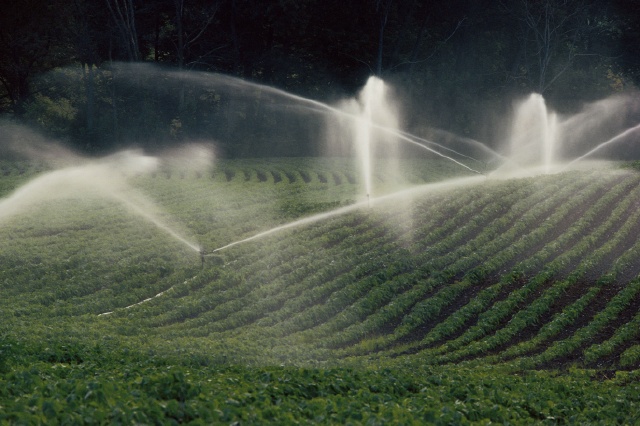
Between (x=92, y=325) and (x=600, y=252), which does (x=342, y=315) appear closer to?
(x=92, y=325)

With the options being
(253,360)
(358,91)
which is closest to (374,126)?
(358,91)

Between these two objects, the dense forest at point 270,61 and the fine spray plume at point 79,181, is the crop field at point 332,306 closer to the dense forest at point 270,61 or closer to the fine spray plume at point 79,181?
the fine spray plume at point 79,181

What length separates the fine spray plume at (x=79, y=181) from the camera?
122 ft

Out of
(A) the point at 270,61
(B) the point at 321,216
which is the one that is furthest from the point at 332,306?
(A) the point at 270,61

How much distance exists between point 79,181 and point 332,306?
97.0ft

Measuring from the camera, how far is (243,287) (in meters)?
24.3

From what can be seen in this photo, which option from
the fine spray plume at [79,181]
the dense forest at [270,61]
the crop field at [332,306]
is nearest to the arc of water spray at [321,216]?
the crop field at [332,306]

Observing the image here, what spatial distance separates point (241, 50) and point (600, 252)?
42728 mm

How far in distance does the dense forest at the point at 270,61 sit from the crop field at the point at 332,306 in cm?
2341

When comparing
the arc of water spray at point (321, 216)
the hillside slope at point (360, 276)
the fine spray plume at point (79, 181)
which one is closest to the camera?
the hillside slope at point (360, 276)

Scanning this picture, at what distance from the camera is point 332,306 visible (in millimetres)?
22547

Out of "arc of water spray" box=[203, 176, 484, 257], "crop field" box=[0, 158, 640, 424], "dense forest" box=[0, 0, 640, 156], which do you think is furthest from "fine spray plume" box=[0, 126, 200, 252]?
"dense forest" box=[0, 0, 640, 156]

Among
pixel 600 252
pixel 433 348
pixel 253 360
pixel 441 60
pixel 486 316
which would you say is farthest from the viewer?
pixel 441 60

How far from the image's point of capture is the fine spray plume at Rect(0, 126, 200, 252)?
37.2 metres
